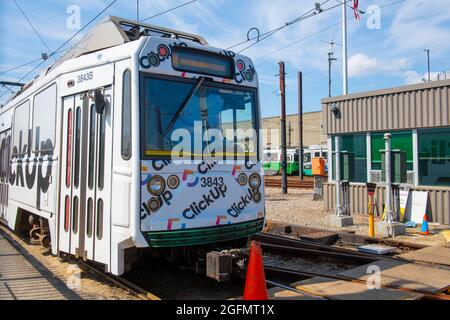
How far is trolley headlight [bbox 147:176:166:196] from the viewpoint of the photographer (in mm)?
4945

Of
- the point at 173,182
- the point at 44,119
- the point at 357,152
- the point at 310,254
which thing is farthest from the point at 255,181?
the point at 357,152

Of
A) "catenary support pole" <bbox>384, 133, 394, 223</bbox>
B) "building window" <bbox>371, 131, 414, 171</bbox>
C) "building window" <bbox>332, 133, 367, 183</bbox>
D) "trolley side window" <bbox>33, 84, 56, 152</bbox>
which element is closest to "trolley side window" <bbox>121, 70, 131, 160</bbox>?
"trolley side window" <bbox>33, 84, 56, 152</bbox>

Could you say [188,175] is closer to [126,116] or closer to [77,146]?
[126,116]

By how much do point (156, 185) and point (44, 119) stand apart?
3460mm

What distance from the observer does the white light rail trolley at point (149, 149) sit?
5008mm

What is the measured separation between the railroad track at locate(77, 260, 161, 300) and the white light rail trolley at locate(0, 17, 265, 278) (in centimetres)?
50

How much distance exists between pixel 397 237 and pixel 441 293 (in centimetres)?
508

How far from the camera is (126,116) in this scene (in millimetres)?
5098

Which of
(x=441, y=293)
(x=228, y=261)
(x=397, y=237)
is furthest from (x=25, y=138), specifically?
(x=397, y=237)

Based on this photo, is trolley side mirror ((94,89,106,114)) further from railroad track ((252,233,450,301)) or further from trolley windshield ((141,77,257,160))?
railroad track ((252,233,450,301))

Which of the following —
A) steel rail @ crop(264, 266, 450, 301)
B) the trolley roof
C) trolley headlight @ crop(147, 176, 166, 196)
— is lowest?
steel rail @ crop(264, 266, 450, 301)

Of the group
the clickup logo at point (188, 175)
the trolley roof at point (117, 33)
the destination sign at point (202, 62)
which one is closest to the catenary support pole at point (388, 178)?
the trolley roof at point (117, 33)

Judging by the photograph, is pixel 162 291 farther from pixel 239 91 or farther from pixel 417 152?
pixel 417 152

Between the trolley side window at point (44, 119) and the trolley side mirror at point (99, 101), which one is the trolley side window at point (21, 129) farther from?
the trolley side mirror at point (99, 101)
